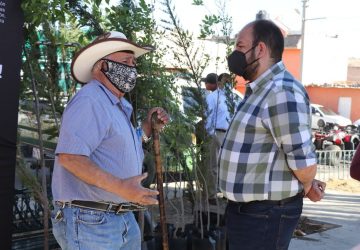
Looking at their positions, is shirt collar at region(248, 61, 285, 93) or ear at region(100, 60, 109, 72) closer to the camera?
ear at region(100, 60, 109, 72)

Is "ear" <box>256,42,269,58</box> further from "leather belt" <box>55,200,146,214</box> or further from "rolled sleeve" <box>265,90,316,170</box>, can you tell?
"leather belt" <box>55,200,146,214</box>

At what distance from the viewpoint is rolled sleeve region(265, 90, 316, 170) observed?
8.82ft

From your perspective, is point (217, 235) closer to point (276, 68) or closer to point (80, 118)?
point (276, 68)

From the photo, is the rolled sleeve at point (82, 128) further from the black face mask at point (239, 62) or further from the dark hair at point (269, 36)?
the dark hair at point (269, 36)

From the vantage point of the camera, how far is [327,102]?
33344 millimetres

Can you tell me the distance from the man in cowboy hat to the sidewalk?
9.66 feet

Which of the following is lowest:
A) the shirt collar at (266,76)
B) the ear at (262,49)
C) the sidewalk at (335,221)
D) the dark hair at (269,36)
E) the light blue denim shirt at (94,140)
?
the sidewalk at (335,221)

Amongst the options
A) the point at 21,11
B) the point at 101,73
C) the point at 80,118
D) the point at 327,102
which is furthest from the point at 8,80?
the point at 327,102

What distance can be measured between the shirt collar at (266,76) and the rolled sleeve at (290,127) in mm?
183

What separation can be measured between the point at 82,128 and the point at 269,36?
1293 mm

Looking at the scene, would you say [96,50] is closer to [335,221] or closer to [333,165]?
[335,221]

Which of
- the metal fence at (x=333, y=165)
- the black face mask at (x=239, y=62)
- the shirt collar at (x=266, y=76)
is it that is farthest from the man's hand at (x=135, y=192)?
the metal fence at (x=333, y=165)

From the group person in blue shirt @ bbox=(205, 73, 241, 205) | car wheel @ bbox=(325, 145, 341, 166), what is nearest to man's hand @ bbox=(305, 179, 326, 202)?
person in blue shirt @ bbox=(205, 73, 241, 205)

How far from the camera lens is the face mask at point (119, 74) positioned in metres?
2.75
